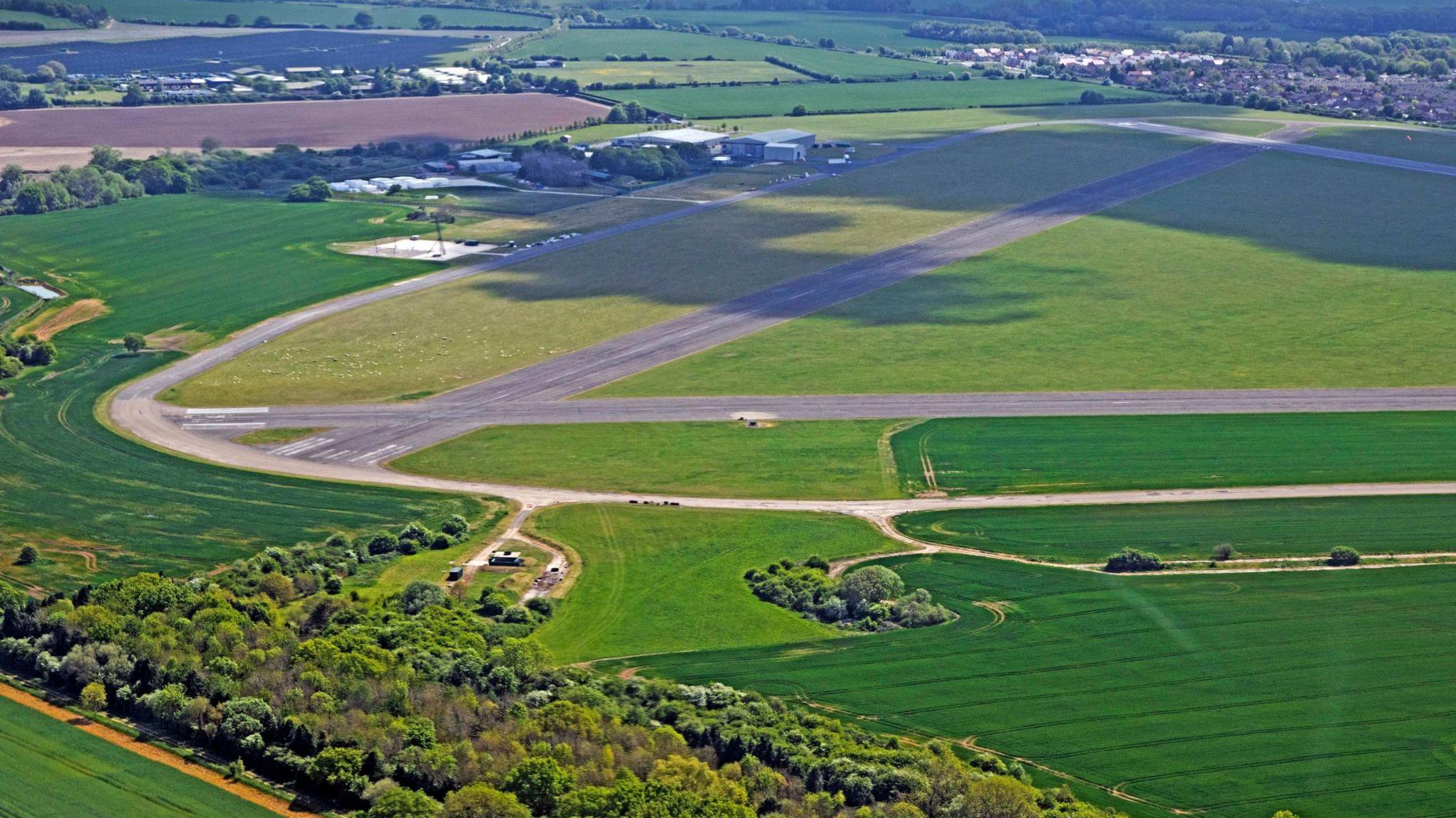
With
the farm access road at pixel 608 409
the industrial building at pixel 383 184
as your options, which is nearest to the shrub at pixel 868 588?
the farm access road at pixel 608 409

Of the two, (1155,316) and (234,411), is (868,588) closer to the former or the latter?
(234,411)

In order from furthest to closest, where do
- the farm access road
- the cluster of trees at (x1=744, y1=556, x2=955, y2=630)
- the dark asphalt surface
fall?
the dark asphalt surface
the farm access road
the cluster of trees at (x1=744, y1=556, x2=955, y2=630)

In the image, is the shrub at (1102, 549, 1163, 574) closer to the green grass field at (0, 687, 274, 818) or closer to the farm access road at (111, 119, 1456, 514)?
the farm access road at (111, 119, 1456, 514)

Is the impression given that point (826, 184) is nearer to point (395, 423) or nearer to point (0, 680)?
point (395, 423)

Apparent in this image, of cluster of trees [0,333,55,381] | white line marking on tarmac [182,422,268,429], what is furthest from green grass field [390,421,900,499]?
cluster of trees [0,333,55,381]

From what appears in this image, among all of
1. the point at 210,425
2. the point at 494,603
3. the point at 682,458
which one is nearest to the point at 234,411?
the point at 210,425

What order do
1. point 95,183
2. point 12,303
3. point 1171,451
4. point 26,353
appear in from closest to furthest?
point 1171,451 → point 26,353 → point 12,303 → point 95,183
